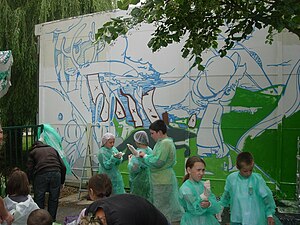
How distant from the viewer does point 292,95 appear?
8062 millimetres

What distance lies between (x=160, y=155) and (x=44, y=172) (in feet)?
5.86

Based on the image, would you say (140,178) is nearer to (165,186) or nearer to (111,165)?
(165,186)

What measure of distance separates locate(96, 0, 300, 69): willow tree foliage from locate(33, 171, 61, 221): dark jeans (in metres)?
2.63

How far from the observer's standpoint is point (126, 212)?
260cm

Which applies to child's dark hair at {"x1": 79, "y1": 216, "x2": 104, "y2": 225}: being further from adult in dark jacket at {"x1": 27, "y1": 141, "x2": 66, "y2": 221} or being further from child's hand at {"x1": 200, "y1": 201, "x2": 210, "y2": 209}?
adult in dark jacket at {"x1": 27, "y1": 141, "x2": 66, "y2": 221}

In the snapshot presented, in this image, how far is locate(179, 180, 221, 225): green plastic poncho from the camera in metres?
4.89

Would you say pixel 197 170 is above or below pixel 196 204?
above

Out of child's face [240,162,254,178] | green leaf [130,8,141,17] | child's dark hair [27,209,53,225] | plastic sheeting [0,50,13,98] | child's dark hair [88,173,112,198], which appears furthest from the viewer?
plastic sheeting [0,50,13,98]

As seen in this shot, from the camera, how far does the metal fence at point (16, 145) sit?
8477 millimetres

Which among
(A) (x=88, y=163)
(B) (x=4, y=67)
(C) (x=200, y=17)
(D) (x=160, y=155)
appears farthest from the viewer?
(A) (x=88, y=163)

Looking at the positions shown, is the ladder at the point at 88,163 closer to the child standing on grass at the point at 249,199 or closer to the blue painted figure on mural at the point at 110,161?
the blue painted figure on mural at the point at 110,161

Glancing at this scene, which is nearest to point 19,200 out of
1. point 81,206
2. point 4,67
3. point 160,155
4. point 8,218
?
point 8,218

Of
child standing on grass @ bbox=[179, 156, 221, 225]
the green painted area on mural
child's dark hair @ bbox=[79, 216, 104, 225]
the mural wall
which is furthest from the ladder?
child's dark hair @ bbox=[79, 216, 104, 225]

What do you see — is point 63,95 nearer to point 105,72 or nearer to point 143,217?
point 105,72
